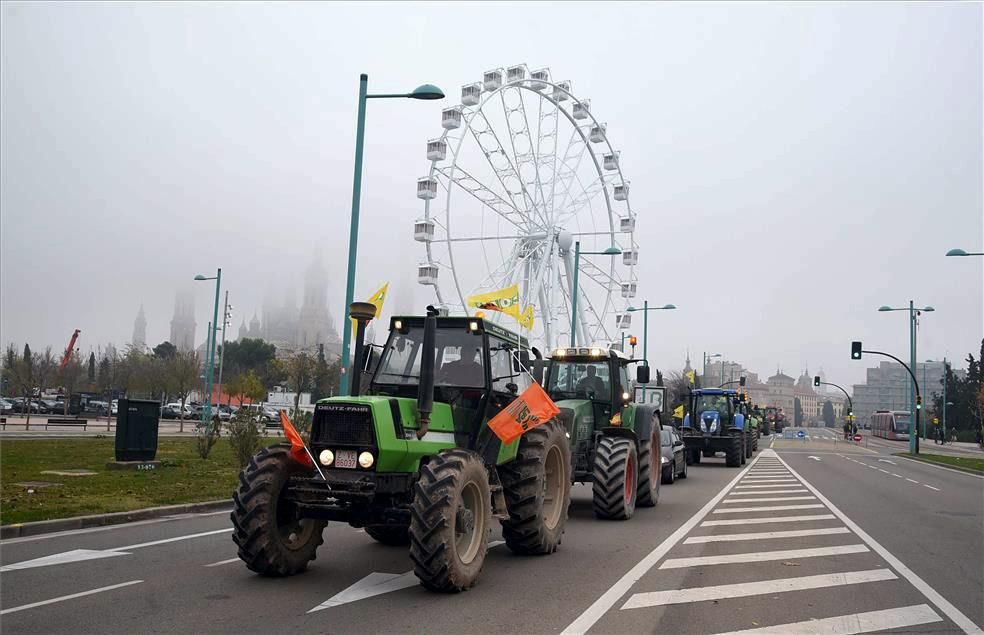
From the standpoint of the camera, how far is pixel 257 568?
7.78 m

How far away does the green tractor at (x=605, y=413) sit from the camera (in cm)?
1366

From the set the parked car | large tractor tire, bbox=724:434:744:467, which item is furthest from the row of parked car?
the parked car

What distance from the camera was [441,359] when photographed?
29.3ft

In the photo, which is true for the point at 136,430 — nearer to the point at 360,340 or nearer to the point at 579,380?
the point at 579,380

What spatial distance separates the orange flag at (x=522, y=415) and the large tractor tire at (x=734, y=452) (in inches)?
852

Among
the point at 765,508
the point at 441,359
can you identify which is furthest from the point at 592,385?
the point at 441,359

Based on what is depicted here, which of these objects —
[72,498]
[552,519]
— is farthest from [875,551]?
[72,498]

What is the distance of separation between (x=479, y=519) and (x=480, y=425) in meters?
1.12

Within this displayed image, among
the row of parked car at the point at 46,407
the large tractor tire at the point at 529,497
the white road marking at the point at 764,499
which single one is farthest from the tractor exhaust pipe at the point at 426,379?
the row of parked car at the point at 46,407

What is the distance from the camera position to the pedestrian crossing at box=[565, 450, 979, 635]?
6.76 meters

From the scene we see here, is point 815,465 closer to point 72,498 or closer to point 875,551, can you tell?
point 875,551

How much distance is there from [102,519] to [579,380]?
788 centimetres

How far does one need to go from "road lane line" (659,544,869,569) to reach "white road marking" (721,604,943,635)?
2253 mm

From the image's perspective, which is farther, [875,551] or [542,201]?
[542,201]
